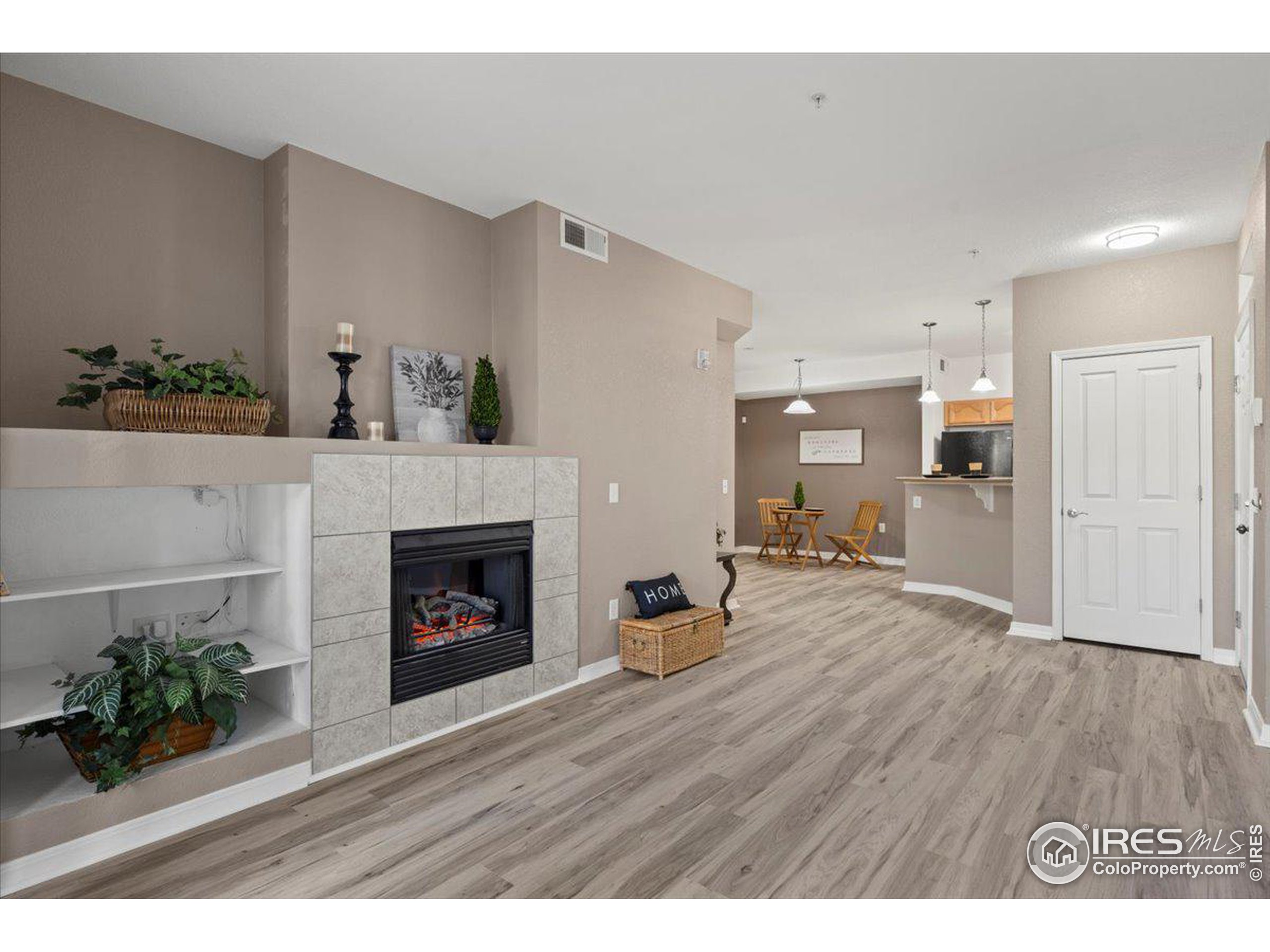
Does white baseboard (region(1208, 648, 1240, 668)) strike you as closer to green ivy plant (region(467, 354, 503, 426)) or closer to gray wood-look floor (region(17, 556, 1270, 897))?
gray wood-look floor (region(17, 556, 1270, 897))

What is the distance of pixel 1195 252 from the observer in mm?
4137

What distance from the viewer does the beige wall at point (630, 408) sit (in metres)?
3.66

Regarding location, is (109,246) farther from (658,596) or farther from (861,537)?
(861,537)

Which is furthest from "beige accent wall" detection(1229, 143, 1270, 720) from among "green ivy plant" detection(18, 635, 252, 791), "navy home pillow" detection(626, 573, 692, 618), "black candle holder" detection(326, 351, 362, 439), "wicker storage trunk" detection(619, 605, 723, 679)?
"green ivy plant" detection(18, 635, 252, 791)

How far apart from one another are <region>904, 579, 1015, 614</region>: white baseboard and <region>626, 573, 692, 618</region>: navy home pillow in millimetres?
3099

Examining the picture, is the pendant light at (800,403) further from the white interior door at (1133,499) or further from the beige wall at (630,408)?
the white interior door at (1133,499)

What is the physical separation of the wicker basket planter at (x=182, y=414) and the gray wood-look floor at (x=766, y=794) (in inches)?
55.9

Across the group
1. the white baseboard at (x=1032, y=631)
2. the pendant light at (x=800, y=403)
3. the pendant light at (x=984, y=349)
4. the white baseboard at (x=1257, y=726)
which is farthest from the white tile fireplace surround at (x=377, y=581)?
the pendant light at (x=800, y=403)

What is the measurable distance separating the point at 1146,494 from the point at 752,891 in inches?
162

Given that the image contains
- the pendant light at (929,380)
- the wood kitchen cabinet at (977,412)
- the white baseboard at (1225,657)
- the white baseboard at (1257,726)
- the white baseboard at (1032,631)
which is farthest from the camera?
the wood kitchen cabinet at (977,412)

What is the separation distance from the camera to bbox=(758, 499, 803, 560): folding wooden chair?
858 centimetres

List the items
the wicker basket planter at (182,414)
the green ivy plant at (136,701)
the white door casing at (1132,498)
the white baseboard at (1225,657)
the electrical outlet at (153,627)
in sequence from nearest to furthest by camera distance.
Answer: the green ivy plant at (136,701), the wicker basket planter at (182,414), the electrical outlet at (153,627), the white baseboard at (1225,657), the white door casing at (1132,498)

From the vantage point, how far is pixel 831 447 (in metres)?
9.21
